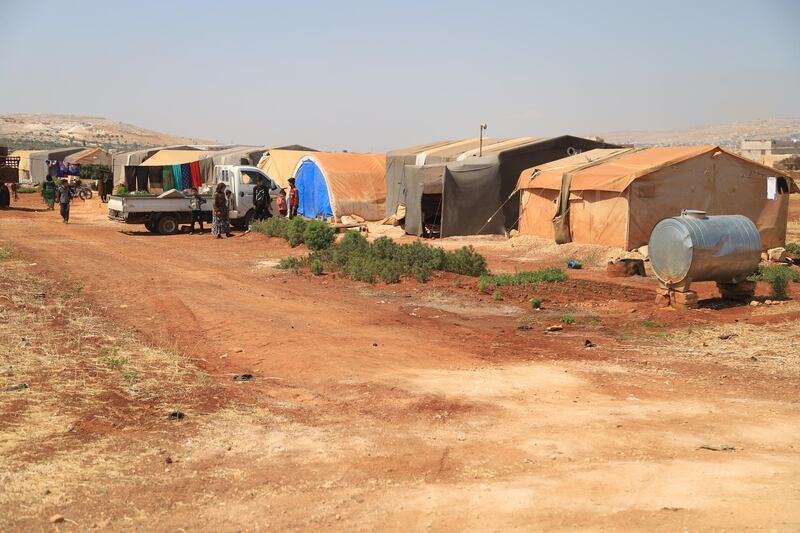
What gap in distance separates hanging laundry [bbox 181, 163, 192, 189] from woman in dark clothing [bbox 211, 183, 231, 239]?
14.4 meters

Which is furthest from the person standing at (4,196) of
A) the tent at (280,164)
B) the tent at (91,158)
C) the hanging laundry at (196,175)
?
the tent at (91,158)

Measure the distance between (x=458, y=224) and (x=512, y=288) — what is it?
9637 mm

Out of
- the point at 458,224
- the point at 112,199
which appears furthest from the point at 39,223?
the point at 458,224

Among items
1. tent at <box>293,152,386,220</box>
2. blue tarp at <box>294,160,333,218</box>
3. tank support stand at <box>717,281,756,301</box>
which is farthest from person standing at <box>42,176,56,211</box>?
tank support stand at <box>717,281,756,301</box>

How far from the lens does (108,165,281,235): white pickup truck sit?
952 inches

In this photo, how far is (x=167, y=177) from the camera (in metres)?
39.0

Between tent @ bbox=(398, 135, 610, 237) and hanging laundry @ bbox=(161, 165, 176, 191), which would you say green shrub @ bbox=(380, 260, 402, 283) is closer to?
tent @ bbox=(398, 135, 610, 237)

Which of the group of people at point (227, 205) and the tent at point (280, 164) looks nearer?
the group of people at point (227, 205)

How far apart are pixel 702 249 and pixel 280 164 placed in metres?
22.7

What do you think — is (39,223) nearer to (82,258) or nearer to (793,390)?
(82,258)

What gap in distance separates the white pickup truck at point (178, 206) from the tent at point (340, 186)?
2.07 meters

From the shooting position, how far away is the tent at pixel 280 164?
3219 centimetres

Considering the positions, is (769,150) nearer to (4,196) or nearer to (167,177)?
(167,177)

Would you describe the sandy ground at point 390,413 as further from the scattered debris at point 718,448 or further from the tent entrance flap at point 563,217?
the tent entrance flap at point 563,217
